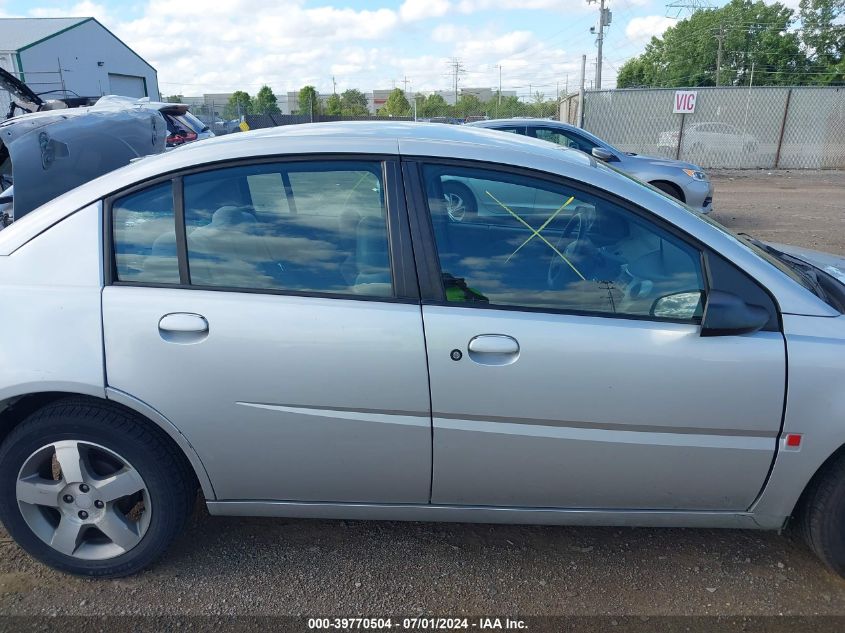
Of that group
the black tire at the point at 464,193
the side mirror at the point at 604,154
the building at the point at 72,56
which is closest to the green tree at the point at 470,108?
the building at the point at 72,56

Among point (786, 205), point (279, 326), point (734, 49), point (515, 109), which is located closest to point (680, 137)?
point (786, 205)

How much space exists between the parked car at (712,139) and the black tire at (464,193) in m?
19.0

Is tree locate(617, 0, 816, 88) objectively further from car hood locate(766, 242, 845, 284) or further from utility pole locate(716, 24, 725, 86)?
car hood locate(766, 242, 845, 284)

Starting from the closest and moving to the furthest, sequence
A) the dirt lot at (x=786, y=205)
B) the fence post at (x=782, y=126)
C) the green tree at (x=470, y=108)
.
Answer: the dirt lot at (x=786, y=205) < the fence post at (x=782, y=126) < the green tree at (x=470, y=108)

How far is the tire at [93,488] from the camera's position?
242cm

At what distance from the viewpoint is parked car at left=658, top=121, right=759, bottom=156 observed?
19.4m

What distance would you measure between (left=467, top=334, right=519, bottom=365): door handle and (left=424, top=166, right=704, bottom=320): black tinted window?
15 centimetres

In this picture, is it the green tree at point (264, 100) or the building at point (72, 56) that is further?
the green tree at point (264, 100)

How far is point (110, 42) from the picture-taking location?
4403cm

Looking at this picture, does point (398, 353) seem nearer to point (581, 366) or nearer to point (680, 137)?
point (581, 366)

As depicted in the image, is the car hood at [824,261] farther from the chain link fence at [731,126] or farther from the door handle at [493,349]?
the chain link fence at [731,126]

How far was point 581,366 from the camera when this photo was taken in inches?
88.3

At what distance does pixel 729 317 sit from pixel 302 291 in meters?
1.50

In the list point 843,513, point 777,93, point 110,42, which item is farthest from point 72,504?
point 110,42
